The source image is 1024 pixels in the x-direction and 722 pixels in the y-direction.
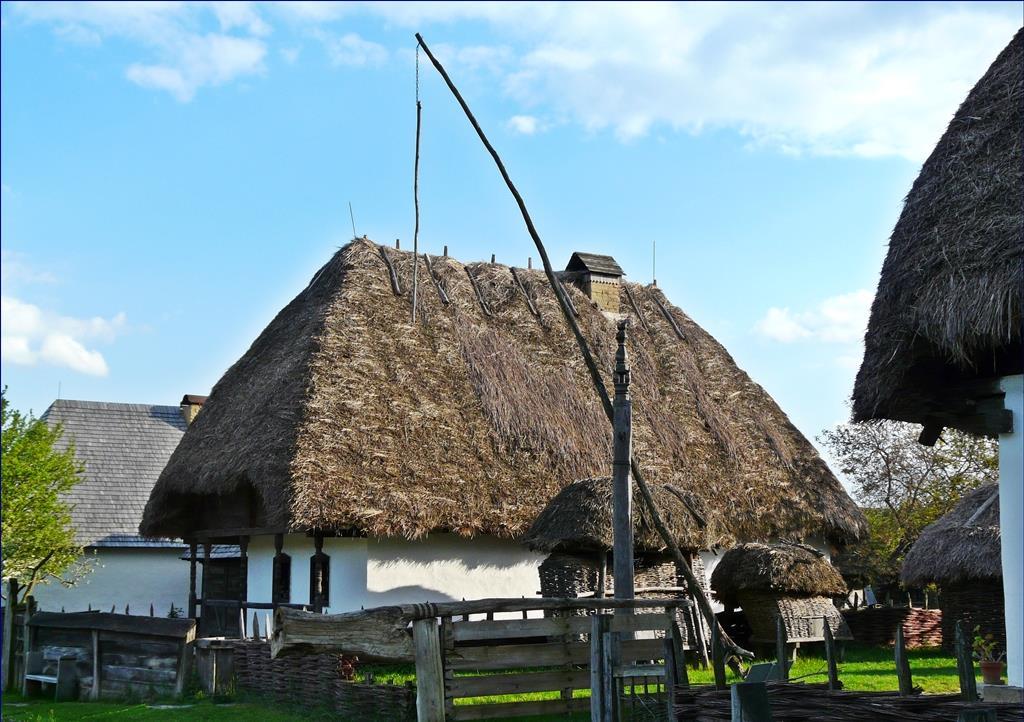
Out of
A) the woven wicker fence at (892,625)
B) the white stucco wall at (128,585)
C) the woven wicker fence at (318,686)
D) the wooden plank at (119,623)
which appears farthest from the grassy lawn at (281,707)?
the white stucco wall at (128,585)

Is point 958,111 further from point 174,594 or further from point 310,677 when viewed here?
point 174,594

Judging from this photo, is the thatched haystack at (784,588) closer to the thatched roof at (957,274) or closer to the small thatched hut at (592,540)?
the small thatched hut at (592,540)

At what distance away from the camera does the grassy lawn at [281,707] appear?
37.9 feet

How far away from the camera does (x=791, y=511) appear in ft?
68.6

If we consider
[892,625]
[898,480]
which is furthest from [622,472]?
[898,480]

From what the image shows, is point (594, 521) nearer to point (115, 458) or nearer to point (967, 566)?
point (967, 566)

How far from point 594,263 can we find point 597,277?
1.08 ft

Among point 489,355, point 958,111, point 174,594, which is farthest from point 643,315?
point 958,111

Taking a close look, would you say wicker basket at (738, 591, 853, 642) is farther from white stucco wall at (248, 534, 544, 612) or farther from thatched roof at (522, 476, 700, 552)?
white stucco wall at (248, 534, 544, 612)

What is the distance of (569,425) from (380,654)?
1192 cm

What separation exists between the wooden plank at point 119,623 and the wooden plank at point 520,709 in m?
5.77

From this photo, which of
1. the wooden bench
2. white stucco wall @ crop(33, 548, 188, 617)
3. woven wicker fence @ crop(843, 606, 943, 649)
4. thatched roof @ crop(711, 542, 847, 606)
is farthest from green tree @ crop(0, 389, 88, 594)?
woven wicker fence @ crop(843, 606, 943, 649)

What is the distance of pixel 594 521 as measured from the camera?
15.3 m

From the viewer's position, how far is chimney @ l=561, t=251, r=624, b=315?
80.6 ft
